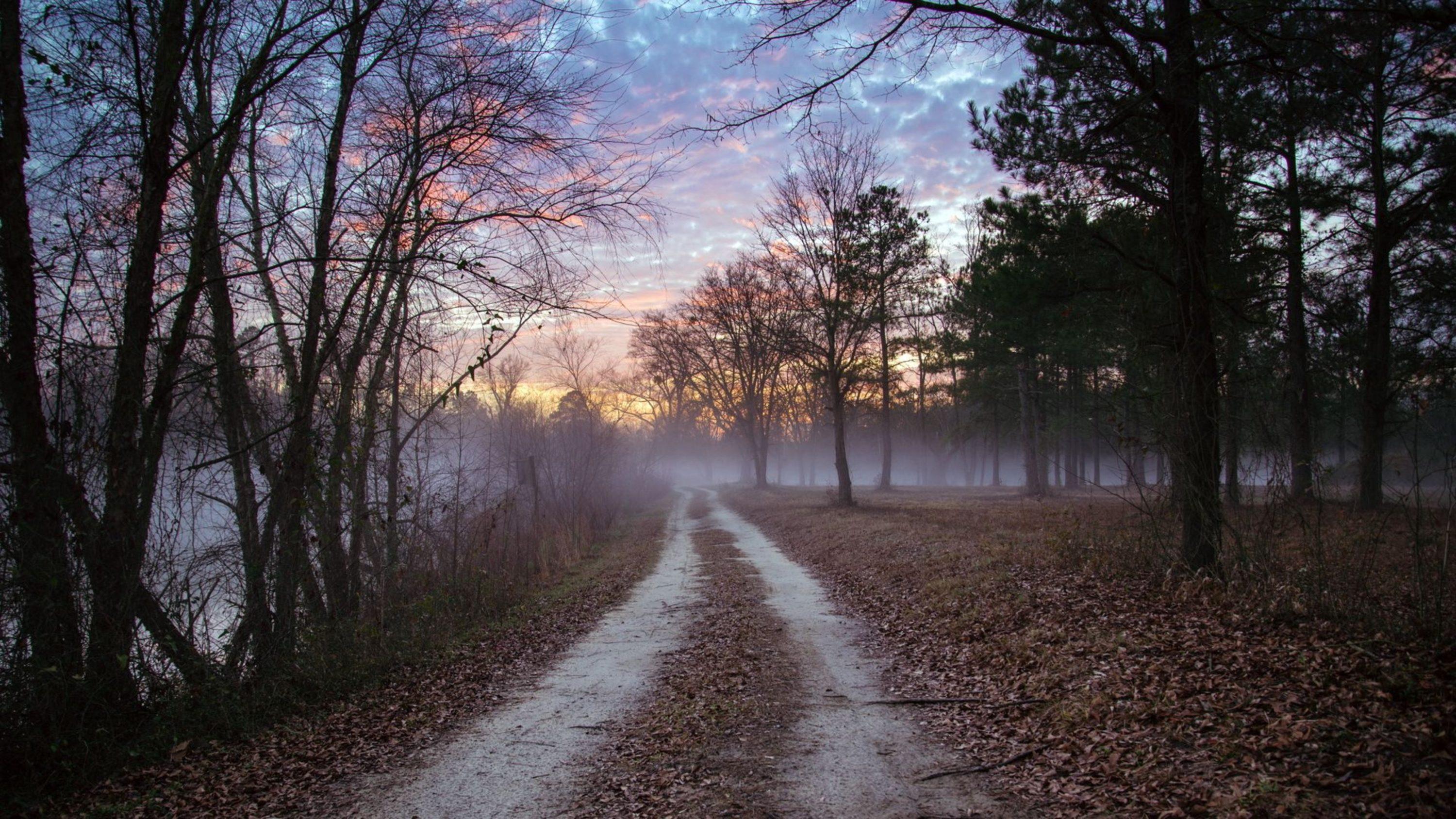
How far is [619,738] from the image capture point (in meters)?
5.27

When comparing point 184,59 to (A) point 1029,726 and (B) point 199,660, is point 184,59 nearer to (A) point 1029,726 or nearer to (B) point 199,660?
(B) point 199,660

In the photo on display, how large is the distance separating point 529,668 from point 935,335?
87.0ft

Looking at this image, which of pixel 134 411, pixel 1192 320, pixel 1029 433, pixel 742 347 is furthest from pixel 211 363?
pixel 742 347

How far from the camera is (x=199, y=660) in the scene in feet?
20.0

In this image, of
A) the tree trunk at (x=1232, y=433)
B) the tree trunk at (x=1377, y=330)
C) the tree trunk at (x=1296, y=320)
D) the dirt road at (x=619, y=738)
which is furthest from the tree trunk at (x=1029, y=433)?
the dirt road at (x=619, y=738)

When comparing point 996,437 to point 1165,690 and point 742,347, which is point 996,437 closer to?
point 742,347

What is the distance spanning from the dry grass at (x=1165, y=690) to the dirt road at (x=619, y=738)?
1.30 ft

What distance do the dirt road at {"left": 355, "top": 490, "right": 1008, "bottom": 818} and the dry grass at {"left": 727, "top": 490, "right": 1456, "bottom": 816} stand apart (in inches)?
15.6

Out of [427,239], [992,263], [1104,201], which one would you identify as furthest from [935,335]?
[427,239]

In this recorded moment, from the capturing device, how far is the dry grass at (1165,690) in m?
3.55

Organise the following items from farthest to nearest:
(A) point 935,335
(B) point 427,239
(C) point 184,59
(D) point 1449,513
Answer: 1. (A) point 935,335
2. (B) point 427,239
3. (C) point 184,59
4. (D) point 1449,513

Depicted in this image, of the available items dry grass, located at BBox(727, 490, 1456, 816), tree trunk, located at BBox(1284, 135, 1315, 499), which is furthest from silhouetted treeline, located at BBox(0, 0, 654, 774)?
tree trunk, located at BBox(1284, 135, 1315, 499)

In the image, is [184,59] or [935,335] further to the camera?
[935,335]

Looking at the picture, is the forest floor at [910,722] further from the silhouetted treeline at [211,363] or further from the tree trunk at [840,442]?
the tree trunk at [840,442]
